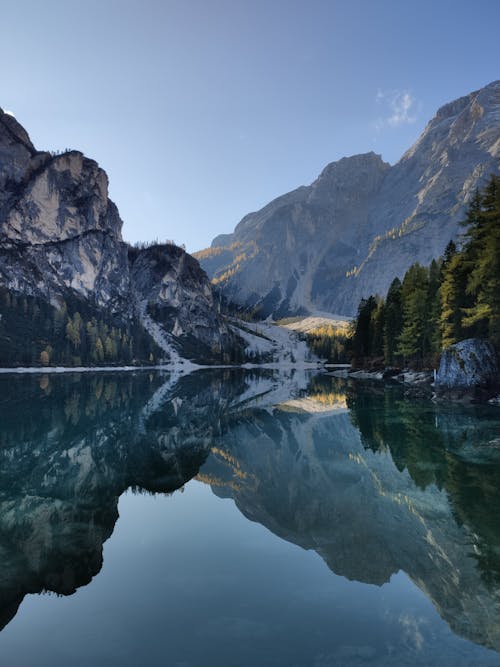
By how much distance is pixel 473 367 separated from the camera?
38.0m

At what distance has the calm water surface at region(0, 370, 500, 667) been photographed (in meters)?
6.38

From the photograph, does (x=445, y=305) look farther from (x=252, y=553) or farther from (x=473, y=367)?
(x=252, y=553)

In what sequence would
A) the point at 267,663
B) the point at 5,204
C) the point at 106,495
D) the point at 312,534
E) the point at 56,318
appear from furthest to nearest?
the point at 5,204 → the point at 56,318 → the point at 106,495 → the point at 312,534 → the point at 267,663

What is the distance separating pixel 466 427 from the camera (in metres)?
25.1

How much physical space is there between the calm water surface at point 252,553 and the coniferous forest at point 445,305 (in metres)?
19.6

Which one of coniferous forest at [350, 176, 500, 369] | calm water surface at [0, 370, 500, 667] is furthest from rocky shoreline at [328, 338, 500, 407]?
calm water surface at [0, 370, 500, 667]

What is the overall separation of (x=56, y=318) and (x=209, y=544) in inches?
6559

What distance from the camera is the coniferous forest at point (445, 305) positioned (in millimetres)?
36656

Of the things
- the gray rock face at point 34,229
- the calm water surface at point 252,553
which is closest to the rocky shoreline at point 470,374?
the calm water surface at point 252,553

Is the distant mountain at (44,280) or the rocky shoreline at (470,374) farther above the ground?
the distant mountain at (44,280)

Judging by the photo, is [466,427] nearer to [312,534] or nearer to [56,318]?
[312,534]

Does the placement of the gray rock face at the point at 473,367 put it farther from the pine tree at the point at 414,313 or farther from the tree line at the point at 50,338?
the tree line at the point at 50,338

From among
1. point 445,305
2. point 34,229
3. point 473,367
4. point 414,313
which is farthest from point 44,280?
point 473,367

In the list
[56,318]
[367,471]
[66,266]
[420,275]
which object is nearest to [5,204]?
[66,266]
